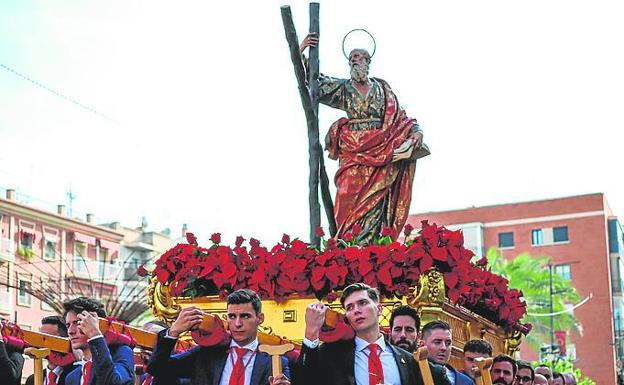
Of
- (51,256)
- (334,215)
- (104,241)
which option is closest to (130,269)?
(104,241)

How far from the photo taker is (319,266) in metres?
7.49

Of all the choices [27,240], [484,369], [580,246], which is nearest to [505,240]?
[580,246]

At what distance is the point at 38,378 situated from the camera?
17.5 feet

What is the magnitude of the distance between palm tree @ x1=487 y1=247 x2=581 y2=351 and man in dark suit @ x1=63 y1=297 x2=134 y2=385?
166ft

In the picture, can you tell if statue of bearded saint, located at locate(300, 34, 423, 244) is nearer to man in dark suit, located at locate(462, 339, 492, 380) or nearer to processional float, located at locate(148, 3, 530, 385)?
processional float, located at locate(148, 3, 530, 385)

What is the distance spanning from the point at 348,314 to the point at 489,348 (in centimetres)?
212

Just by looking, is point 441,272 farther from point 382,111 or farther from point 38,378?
point 38,378

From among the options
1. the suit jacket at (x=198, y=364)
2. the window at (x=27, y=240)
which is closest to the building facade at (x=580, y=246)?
the window at (x=27, y=240)

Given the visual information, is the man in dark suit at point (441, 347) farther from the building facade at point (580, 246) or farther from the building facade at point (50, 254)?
the building facade at point (580, 246)

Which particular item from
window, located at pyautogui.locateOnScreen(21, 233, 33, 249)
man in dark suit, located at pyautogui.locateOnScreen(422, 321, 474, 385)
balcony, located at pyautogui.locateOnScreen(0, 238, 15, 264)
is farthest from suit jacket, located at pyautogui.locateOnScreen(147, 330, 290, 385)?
window, located at pyautogui.locateOnScreen(21, 233, 33, 249)

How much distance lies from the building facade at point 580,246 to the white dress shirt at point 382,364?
5665 centimetres

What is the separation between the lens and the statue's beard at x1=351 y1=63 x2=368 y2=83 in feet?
31.0

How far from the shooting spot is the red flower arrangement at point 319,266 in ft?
24.3

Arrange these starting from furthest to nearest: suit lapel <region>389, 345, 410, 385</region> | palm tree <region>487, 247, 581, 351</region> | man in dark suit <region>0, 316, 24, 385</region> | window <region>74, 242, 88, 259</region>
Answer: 1. palm tree <region>487, 247, 581, 351</region>
2. window <region>74, 242, 88, 259</region>
3. man in dark suit <region>0, 316, 24, 385</region>
4. suit lapel <region>389, 345, 410, 385</region>
